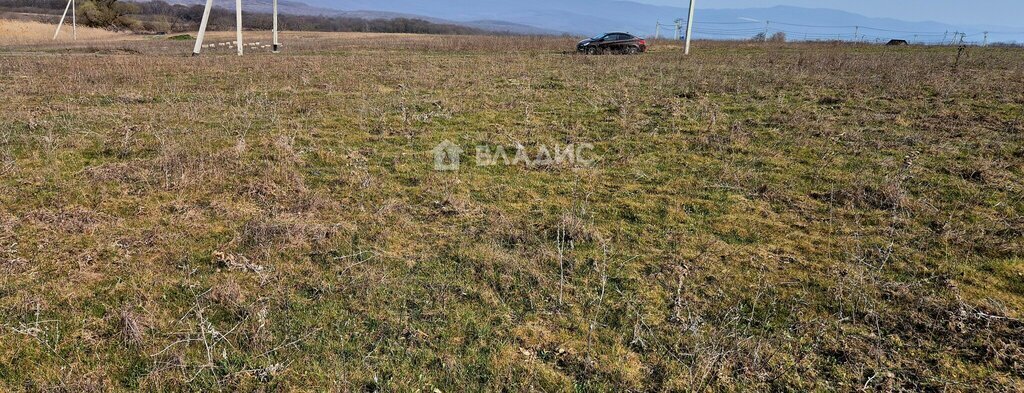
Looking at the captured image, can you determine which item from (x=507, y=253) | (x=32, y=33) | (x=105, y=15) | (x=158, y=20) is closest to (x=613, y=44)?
(x=507, y=253)

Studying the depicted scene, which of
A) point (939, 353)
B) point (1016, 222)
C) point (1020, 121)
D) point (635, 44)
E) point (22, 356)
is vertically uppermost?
point (635, 44)

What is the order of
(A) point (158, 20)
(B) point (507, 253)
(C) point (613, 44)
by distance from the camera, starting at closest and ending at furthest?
(B) point (507, 253), (C) point (613, 44), (A) point (158, 20)

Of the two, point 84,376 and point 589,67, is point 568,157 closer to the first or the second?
point 84,376

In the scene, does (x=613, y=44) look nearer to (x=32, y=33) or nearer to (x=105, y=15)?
(x=32, y=33)

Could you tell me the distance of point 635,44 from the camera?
2697cm

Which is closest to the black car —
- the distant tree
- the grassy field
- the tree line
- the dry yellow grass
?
the grassy field

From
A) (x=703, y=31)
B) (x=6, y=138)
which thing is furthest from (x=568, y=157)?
(x=703, y=31)

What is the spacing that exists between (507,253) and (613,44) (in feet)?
79.0

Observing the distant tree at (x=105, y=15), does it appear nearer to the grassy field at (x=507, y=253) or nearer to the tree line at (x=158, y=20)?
the tree line at (x=158, y=20)

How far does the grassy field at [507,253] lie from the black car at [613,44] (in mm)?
17210

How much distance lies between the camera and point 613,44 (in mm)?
26562

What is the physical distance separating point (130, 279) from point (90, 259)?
62 cm

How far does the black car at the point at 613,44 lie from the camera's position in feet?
86.8

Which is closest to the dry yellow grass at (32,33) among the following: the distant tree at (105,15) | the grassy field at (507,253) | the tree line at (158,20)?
the distant tree at (105,15)
